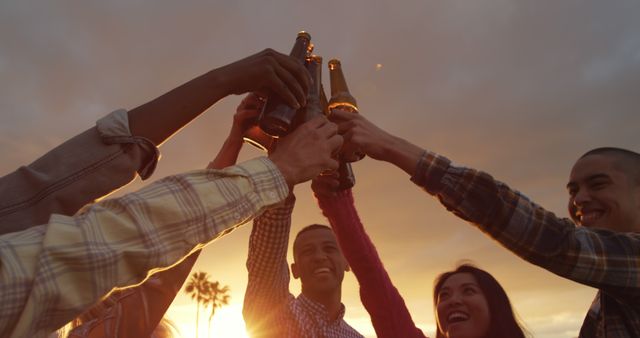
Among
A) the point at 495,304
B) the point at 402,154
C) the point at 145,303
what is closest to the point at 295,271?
the point at 495,304

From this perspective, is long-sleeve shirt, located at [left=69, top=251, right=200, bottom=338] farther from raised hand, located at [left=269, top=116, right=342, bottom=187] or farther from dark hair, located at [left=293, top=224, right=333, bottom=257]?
dark hair, located at [left=293, top=224, right=333, bottom=257]

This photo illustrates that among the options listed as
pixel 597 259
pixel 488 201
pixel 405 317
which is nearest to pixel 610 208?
pixel 597 259

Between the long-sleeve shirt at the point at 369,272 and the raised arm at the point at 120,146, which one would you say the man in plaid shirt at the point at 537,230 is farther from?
the long-sleeve shirt at the point at 369,272

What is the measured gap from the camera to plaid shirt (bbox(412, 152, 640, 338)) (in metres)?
2.81

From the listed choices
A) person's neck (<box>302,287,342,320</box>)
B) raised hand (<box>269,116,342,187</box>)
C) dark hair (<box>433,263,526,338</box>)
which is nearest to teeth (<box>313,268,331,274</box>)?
person's neck (<box>302,287,342,320</box>)

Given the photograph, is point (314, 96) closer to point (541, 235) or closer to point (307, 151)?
point (307, 151)

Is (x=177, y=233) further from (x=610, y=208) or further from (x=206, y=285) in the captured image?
(x=206, y=285)

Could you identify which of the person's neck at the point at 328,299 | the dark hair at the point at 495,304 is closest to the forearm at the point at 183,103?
the person's neck at the point at 328,299

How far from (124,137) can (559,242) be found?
8.25 ft

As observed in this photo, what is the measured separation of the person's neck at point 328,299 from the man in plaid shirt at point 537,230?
2.83m

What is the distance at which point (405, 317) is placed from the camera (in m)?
4.70

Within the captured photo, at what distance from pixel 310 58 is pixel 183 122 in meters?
1.49

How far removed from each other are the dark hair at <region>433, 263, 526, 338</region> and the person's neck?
133 cm

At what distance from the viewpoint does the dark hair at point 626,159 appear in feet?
12.0
